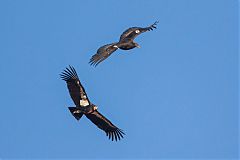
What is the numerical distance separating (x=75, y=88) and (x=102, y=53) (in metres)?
1.90

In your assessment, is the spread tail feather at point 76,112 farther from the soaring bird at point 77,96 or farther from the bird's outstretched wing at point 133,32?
the bird's outstretched wing at point 133,32

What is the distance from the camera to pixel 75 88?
36.8 m

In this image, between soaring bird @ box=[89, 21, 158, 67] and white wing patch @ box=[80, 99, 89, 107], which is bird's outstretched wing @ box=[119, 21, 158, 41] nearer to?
soaring bird @ box=[89, 21, 158, 67]

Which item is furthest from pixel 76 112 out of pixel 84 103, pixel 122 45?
pixel 122 45

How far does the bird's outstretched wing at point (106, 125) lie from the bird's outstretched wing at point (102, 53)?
2.26 m

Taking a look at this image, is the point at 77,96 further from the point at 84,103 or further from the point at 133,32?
the point at 133,32

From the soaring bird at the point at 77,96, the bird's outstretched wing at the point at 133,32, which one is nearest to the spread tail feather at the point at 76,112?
the soaring bird at the point at 77,96

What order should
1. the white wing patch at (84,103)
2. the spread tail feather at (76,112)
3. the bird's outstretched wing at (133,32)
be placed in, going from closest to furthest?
the spread tail feather at (76,112) → the white wing patch at (84,103) → the bird's outstretched wing at (133,32)

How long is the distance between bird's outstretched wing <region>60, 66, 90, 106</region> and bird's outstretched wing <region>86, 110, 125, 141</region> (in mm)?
1445

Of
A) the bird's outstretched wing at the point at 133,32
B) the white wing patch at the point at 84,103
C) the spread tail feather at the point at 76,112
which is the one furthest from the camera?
the bird's outstretched wing at the point at 133,32

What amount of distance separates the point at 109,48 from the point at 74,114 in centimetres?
325

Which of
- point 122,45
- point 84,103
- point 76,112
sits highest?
point 122,45

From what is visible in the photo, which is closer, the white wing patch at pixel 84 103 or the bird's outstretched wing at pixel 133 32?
the white wing patch at pixel 84 103

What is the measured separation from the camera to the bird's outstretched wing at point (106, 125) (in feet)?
125
